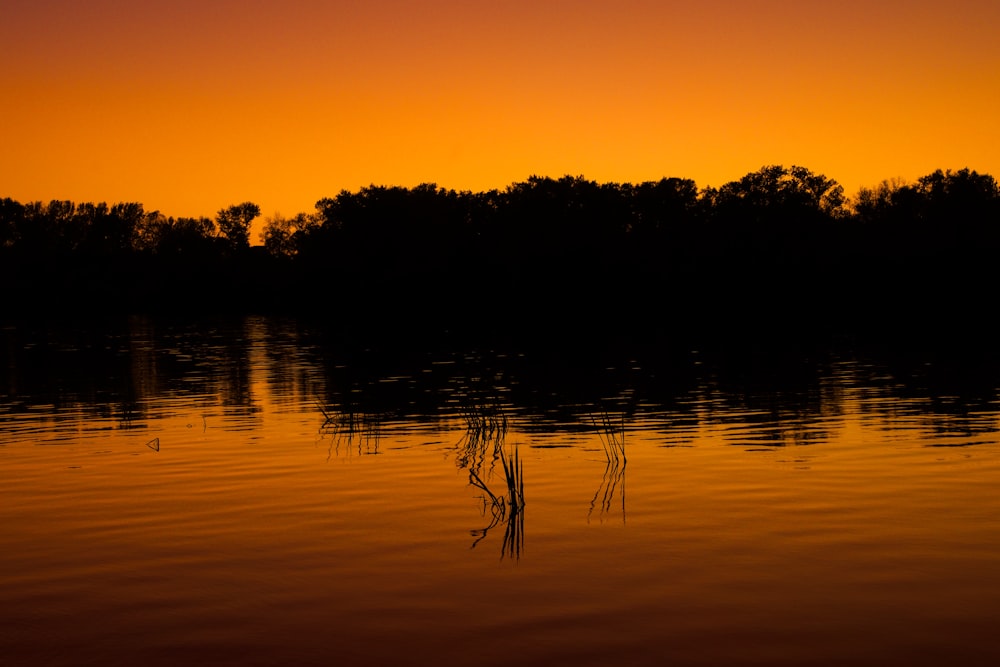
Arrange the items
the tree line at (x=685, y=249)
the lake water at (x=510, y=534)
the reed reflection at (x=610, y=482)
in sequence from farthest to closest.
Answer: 1. the tree line at (x=685, y=249)
2. the reed reflection at (x=610, y=482)
3. the lake water at (x=510, y=534)

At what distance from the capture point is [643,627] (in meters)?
12.6

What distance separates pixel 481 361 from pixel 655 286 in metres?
96.1

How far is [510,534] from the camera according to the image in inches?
695

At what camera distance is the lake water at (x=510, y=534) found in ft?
40.4

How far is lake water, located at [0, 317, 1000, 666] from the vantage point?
12320 millimetres

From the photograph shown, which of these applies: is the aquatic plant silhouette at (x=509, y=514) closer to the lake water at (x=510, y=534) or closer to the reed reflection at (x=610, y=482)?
the lake water at (x=510, y=534)

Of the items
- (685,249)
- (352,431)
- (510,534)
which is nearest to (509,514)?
(510,534)

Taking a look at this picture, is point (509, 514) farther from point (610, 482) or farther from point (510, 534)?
point (610, 482)

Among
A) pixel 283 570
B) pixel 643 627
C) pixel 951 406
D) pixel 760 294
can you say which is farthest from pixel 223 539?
pixel 760 294

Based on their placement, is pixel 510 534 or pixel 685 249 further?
pixel 685 249

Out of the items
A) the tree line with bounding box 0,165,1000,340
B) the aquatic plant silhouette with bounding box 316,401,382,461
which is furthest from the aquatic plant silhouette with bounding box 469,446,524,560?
the tree line with bounding box 0,165,1000,340

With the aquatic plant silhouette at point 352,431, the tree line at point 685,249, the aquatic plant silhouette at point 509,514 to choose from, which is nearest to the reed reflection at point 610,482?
the aquatic plant silhouette at point 509,514

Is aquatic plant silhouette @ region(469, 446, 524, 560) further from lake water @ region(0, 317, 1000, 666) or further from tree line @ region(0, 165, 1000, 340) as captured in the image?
tree line @ region(0, 165, 1000, 340)

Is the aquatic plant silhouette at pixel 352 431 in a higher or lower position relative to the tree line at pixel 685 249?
lower
